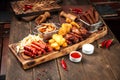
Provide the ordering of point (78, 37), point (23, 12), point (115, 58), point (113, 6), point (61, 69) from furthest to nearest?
1. point (113, 6)
2. point (23, 12)
3. point (78, 37)
4. point (115, 58)
5. point (61, 69)

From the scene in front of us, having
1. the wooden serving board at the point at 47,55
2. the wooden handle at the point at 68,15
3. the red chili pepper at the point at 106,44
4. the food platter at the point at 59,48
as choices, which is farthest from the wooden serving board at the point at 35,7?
the red chili pepper at the point at 106,44

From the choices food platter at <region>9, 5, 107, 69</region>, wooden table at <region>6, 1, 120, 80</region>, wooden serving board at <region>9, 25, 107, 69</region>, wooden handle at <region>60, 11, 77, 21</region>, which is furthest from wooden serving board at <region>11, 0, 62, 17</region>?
wooden serving board at <region>9, 25, 107, 69</region>

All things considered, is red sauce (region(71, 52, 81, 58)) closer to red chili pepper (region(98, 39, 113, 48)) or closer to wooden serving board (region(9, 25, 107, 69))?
wooden serving board (region(9, 25, 107, 69))

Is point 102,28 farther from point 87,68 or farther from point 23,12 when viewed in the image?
point 23,12

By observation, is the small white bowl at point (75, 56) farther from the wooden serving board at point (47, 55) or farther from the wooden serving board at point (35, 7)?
the wooden serving board at point (35, 7)

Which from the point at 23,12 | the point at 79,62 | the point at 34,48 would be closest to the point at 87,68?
the point at 79,62

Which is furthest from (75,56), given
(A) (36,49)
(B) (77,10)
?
(B) (77,10)
